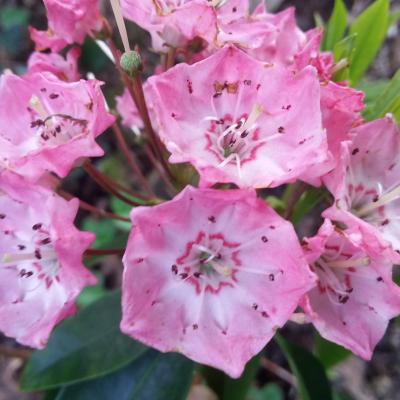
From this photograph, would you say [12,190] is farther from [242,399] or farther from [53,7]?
[242,399]

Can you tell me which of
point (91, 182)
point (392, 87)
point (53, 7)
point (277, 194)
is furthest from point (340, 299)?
point (91, 182)

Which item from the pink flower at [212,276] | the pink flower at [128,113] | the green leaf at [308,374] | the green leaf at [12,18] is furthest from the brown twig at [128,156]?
the green leaf at [12,18]

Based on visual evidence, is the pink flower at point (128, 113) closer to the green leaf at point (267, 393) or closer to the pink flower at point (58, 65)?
the pink flower at point (58, 65)

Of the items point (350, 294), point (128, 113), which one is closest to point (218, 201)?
point (350, 294)

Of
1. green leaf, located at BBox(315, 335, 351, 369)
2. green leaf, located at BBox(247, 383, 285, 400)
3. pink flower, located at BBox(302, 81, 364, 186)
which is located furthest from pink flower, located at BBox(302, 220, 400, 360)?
green leaf, located at BBox(247, 383, 285, 400)

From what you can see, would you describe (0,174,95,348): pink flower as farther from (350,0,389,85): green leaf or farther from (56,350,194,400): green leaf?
(350,0,389,85): green leaf

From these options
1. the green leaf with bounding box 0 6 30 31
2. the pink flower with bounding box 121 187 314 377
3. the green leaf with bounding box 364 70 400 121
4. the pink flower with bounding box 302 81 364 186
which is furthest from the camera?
the green leaf with bounding box 0 6 30 31

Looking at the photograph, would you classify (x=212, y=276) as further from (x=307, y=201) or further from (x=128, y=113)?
(x=128, y=113)
